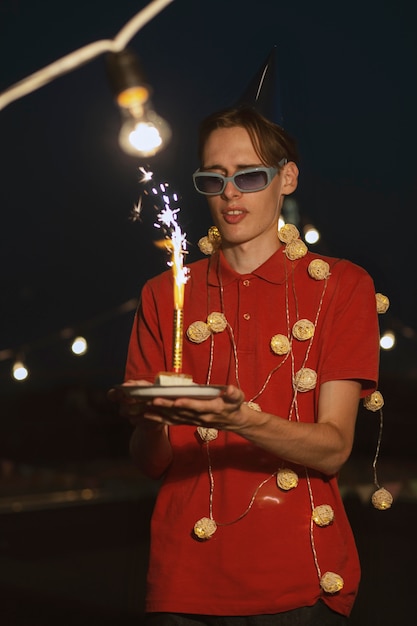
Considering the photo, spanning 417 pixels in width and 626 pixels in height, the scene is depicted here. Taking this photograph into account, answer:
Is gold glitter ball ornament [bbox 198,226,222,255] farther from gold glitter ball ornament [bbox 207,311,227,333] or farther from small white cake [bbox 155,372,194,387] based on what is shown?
small white cake [bbox 155,372,194,387]

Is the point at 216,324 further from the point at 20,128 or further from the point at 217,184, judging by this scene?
the point at 20,128

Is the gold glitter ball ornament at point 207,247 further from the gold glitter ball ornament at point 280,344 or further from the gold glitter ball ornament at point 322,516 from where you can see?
the gold glitter ball ornament at point 322,516

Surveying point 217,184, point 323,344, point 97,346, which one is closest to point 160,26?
point 97,346

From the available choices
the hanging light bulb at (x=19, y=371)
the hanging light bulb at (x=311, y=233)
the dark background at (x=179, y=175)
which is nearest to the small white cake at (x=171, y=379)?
the dark background at (x=179, y=175)

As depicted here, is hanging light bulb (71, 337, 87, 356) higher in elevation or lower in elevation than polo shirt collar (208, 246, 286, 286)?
higher

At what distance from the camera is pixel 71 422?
13.8 ft

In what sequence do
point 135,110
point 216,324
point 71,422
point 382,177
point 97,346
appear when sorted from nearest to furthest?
point 135,110, point 216,324, point 382,177, point 97,346, point 71,422

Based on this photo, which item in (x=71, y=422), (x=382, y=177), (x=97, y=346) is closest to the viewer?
(x=382, y=177)

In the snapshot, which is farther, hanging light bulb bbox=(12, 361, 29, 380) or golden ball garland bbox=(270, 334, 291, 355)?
hanging light bulb bbox=(12, 361, 29, 380)

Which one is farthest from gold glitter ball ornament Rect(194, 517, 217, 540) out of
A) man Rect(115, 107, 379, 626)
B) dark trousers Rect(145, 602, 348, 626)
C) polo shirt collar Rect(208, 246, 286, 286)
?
polo shirt collar Rect(208, 246, 286, 286)

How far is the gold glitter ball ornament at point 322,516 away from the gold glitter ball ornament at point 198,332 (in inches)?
15.5

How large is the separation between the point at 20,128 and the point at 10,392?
1.09m

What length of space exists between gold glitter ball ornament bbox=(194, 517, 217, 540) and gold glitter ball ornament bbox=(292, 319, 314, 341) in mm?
383

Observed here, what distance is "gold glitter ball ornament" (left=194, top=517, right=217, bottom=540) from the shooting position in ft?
6.20
